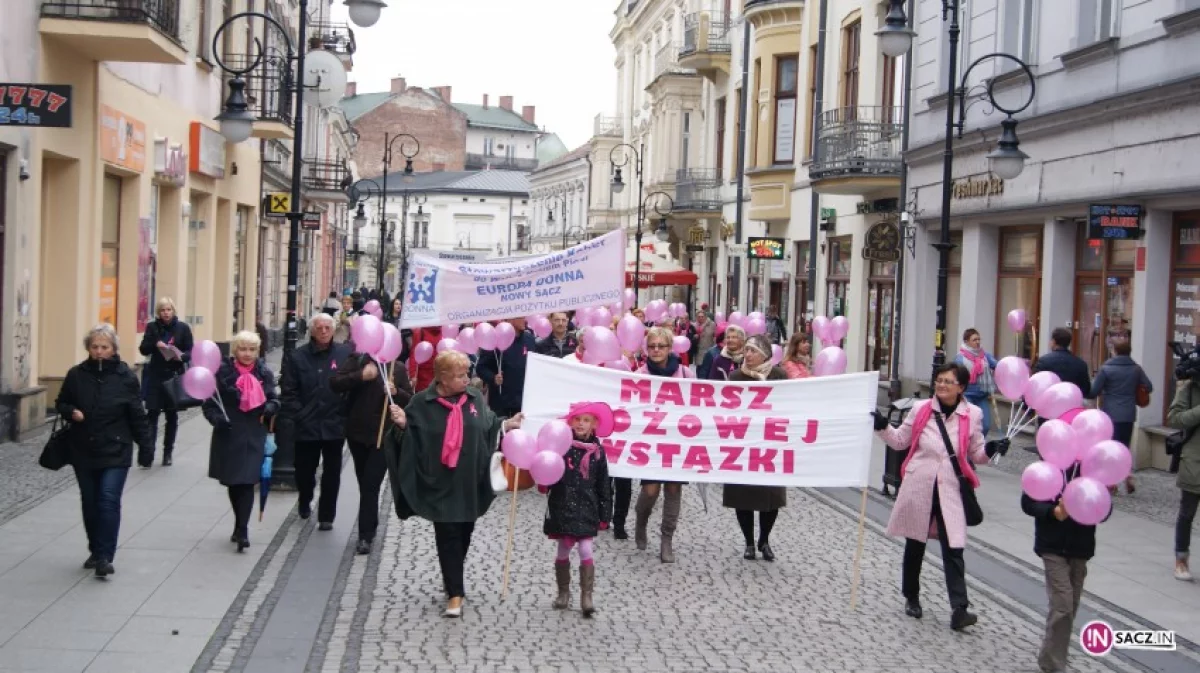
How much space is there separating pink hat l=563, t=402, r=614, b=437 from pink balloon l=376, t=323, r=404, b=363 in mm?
1821

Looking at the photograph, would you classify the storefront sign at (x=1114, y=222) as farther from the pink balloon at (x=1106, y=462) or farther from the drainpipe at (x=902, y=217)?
the pink balloon at (x=1106, y=462)

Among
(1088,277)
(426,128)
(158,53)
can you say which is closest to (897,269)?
(1088,277)

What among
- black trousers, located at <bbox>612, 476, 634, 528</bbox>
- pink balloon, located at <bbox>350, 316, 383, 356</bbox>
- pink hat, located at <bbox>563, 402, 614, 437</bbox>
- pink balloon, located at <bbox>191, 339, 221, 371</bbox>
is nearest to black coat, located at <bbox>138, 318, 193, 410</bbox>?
pink balloon, located at <bbox>191, 339, 221, 371</bbox>

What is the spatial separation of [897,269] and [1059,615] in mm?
17685

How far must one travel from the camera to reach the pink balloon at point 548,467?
27.1 feet

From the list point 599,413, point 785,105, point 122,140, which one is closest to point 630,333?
point 599,413

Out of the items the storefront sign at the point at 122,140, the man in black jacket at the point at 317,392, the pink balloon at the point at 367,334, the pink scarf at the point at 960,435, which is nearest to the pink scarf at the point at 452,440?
the pink balloon at the point at 367,334

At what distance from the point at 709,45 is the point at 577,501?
113 feet

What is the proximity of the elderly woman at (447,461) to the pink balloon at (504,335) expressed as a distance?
212 inches

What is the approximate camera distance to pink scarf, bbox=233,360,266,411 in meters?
10.2

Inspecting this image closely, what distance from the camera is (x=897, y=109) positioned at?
84.4 ft

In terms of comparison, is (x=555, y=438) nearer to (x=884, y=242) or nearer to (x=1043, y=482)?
(x=1043, y=482)

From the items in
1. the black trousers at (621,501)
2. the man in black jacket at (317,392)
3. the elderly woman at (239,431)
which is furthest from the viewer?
the black trousers at (621,501)

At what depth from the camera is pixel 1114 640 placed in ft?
27.8
